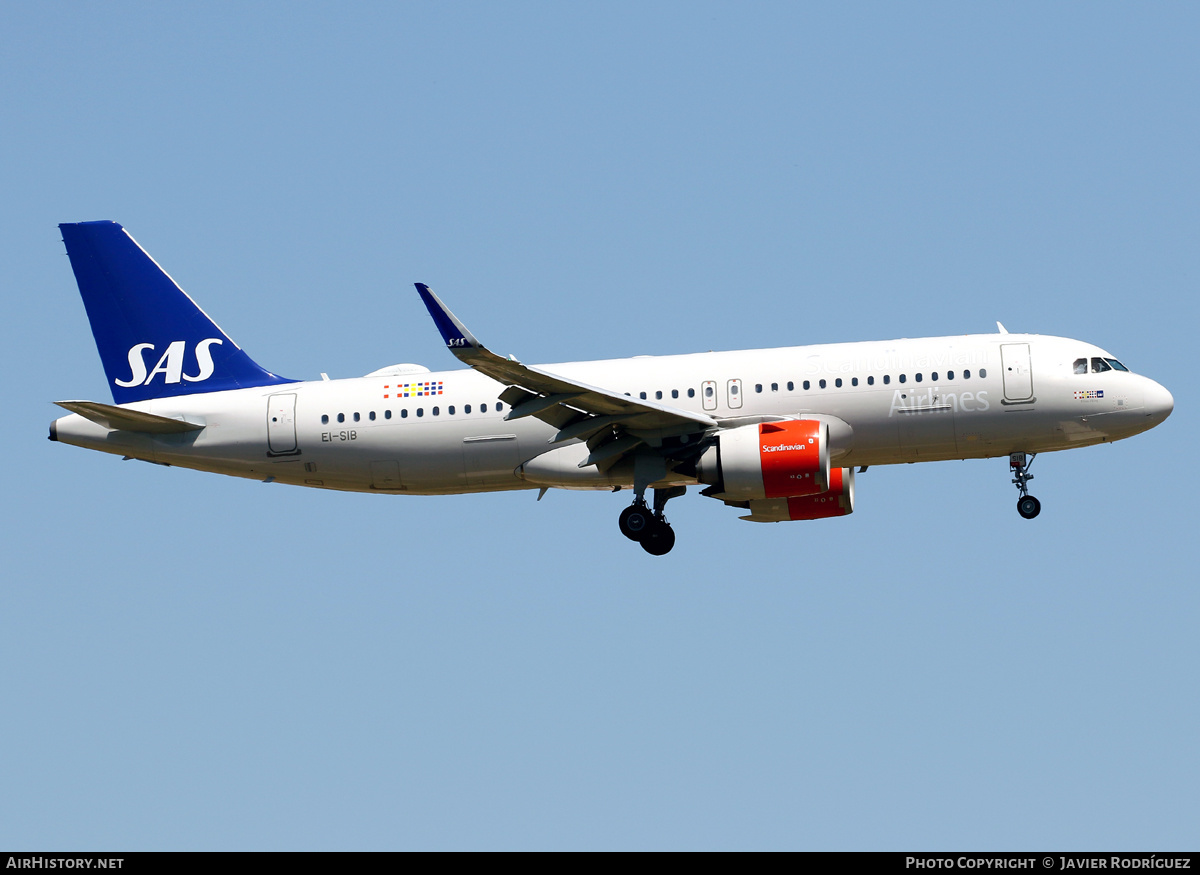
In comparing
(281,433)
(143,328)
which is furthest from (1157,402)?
(143,328)

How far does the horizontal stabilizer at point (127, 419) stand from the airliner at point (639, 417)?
0.05m

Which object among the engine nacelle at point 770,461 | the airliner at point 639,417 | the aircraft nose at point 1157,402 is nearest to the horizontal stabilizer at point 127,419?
the airliner at point 639,417

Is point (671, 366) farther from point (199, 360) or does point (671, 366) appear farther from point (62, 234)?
point (62, 234)

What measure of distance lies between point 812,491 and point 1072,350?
24.2 feet

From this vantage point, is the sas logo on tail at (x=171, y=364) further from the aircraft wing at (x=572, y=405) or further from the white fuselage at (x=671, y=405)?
the aircraft wing at (x=572, y=405)

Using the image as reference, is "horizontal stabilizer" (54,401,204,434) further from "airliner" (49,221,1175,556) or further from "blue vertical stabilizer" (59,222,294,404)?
"blue vertical stabilizer" (59,222,294,404)

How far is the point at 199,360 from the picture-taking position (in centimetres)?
4156

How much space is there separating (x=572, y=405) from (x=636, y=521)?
410 cm

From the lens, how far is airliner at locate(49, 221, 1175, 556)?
36.3 metres

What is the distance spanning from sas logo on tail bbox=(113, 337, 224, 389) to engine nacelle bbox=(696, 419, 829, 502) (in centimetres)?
1429

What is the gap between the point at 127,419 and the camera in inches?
1535

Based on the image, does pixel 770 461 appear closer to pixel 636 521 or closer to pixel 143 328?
pixel 636 521

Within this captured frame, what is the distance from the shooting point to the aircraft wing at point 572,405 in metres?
32.1
